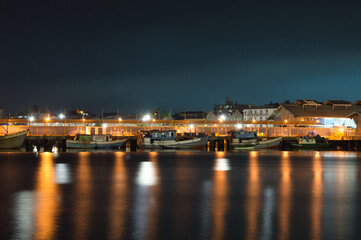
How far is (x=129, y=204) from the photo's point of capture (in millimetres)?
21828

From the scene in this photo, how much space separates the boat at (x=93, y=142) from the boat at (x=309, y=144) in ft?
99.8

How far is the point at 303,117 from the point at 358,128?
12.6 m

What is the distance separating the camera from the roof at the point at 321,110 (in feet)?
342

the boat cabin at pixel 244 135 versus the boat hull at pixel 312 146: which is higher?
the boat cabin at pixel 244 135

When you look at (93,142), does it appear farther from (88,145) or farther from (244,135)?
(244,135)

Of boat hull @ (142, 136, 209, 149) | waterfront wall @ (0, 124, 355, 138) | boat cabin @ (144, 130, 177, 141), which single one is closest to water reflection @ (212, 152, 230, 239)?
boat hull @ (142, 136, 209, 149)

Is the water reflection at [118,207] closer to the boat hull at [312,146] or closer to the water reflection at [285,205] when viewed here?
the water reflection at [285,205]

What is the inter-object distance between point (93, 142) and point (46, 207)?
6382cm

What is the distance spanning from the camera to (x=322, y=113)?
345ft

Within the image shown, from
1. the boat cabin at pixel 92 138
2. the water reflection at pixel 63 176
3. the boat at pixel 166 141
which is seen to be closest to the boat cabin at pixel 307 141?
the boat at pixel 166 141

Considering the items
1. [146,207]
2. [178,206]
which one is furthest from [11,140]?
[178,206]

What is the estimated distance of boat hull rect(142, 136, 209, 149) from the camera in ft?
270

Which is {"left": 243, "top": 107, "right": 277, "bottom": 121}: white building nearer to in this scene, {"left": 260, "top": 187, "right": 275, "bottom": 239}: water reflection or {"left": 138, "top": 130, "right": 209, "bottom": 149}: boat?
{"left": 138, "top": 130, "right": 209, "bottom": 149}: boat

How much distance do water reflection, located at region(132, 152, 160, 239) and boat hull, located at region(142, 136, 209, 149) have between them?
47711 mm
